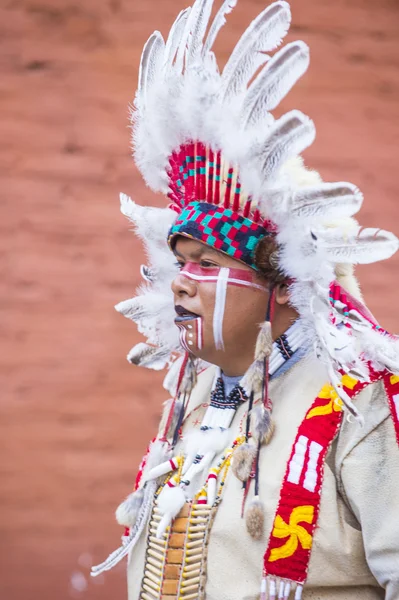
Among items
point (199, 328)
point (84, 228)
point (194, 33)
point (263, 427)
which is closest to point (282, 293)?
point (199, 328)

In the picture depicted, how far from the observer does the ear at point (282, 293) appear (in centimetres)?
209

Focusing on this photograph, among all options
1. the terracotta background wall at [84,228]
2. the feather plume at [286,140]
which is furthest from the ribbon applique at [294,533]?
the terracotta background wall at [84,228]

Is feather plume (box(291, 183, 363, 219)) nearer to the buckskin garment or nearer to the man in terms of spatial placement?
the man

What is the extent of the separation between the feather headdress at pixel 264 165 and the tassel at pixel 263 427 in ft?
0.72

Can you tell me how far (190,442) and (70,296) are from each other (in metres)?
1.74

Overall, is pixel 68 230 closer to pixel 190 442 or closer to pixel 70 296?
pixel 70 296

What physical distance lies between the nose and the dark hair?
0.18 metres

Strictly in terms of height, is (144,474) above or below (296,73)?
below

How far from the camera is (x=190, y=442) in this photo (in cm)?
222

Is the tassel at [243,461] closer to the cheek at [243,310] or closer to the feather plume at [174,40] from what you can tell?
the cheek at [243,310]

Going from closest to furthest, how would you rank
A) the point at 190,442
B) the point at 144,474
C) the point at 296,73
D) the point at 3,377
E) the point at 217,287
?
the point at 296,73
the point at 217,287
the point at 190,442
the point at 144,474
the point at 3,377

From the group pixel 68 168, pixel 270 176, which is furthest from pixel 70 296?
pixel 270 176

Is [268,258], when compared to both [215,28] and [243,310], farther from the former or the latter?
[215,28]

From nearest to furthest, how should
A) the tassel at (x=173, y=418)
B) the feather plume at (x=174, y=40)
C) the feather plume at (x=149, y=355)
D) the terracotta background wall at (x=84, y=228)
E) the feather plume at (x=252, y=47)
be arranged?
the feather plume at (x=252, y=47) < the feather plume at (x=174, y=40) < the tassel at (x=173, y=418) < the feather plume at (x=149, y=355) < the terracotta background wall at (x=84, y=228)
